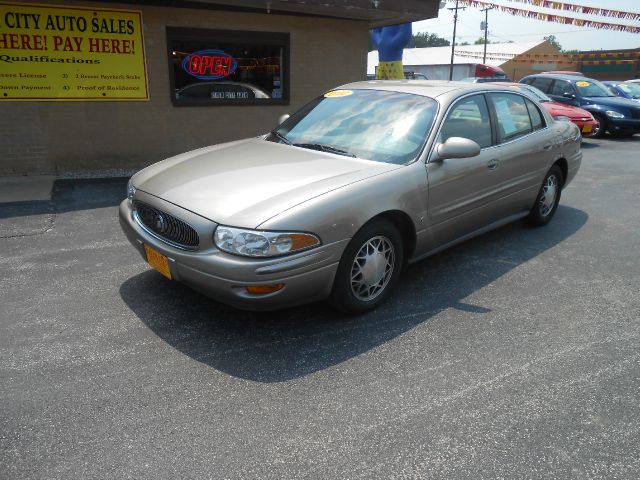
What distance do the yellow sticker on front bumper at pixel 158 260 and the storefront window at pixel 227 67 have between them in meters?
5.43

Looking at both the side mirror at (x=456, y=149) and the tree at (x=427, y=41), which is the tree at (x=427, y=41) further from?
the side mirror at (x=456, y=149)

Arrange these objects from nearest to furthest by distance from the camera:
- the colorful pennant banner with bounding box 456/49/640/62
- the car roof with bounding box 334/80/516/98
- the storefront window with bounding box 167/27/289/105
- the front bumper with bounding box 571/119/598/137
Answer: the car roof with bounding box 334/80/516/98 < the storefront window with bounding box 167/27/289/105 < the front bumper with bounding box 571/119/598/137 < the colorful pennant banner with bounding box 456/49/640/62

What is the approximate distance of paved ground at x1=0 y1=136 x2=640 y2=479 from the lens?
7.64 ft

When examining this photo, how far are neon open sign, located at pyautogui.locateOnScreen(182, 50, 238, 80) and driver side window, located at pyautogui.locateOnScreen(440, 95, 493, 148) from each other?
5333 mm

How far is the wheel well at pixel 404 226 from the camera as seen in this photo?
360 cm

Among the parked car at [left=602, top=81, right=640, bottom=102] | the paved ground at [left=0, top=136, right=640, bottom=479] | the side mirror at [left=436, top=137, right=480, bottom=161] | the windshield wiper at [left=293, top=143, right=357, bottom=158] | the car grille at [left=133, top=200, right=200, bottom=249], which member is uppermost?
the side mirror at [left=436, top=137, right=480, bottom=161]

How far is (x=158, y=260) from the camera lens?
3367 millimetres

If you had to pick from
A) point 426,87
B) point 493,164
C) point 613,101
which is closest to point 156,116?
point 426,87

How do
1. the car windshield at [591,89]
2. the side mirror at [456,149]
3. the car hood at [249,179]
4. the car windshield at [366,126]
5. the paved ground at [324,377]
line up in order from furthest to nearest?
1. the car windshield at [591,89]
2. the car windshield at [366,126]
3. the side mirror at [456,149]
4. the car hood at [249,179]
5. the paved ground at [324,377]

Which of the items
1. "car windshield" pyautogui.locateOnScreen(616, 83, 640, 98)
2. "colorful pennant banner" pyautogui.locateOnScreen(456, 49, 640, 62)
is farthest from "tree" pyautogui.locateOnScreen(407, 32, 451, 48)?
"car windshield" pyautogui.locateOnScreen(616, 83, 640, 98)

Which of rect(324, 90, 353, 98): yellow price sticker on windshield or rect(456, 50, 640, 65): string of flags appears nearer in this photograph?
rect(324, 90, 353, 98): yellow price sticker on windshield

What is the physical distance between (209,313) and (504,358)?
78.5 inches

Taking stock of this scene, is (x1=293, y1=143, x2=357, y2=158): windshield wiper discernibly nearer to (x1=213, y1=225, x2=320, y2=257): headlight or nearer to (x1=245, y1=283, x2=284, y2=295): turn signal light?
(x1=213, y1=225, x2=320, y2=257): headlight

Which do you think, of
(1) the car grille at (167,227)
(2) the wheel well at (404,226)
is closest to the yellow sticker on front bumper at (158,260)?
(1) the car grille at (167,227)
